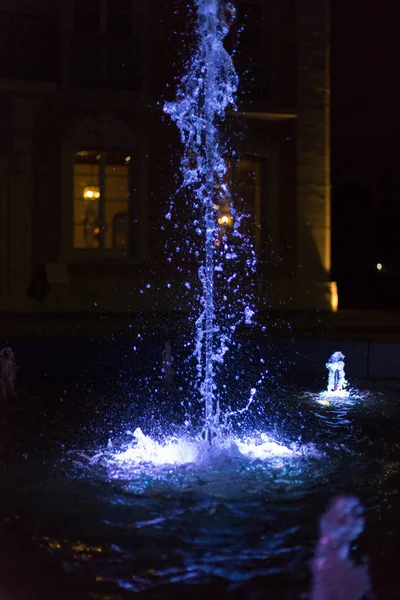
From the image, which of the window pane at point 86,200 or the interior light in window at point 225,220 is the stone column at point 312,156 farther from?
the window pane at point 86,200

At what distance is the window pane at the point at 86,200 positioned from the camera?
17.8m

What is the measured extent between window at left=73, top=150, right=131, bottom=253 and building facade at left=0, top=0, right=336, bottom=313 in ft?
0.10

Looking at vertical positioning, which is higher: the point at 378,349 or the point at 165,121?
the point at 165,121

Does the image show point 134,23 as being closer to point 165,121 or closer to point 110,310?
point 165,121

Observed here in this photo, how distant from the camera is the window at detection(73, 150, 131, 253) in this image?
17.8m

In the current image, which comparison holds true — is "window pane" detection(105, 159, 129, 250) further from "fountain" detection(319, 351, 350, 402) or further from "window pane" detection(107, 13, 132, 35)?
"fountain" detection(319, 351, 350, 402)

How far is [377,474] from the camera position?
5383 millimetres

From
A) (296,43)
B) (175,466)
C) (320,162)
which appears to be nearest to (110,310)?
(320,162)

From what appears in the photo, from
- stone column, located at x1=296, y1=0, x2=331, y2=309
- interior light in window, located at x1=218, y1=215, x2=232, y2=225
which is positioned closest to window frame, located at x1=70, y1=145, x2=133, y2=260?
interior light in window, located at x1=218, y1=215, x2=232, y2=225

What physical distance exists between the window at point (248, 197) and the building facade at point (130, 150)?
0.17ft

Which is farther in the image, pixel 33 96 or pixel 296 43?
pixel 296 43

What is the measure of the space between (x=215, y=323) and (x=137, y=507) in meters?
10.8

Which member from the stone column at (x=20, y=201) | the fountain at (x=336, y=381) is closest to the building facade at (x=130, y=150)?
the stone column at (x=20, y=201)

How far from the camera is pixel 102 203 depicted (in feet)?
58.6
